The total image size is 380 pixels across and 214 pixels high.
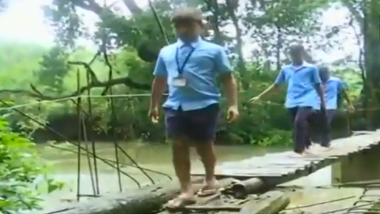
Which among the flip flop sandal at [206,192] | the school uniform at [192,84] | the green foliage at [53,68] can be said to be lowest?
the flip flop sandal at [206,192]

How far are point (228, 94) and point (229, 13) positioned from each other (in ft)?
33.6

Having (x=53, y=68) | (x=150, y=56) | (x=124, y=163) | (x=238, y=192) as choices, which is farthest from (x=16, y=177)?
(x=53, y=68)

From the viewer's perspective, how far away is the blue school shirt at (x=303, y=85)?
4.46 metres

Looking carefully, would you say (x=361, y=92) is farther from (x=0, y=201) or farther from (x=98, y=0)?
(x=0, y=201)

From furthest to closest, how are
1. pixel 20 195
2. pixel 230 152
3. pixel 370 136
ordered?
pixel 230 152, pixel 370 136, pixel 20 195

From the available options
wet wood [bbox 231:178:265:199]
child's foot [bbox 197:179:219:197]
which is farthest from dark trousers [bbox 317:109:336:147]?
child's foot [bbox 197:179:219:197]

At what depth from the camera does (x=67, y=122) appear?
1160cm

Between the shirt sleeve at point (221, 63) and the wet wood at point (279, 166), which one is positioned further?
the wet wood at point (279, 166)

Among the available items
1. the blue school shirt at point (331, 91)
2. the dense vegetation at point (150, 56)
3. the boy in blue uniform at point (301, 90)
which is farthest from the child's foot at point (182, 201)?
the dense vegetation at point (150, 56)

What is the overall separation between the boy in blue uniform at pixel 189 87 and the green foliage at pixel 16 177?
1.77 feet

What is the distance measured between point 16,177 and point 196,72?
842 millimetres

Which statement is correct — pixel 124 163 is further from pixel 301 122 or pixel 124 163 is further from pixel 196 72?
pixel 196 72

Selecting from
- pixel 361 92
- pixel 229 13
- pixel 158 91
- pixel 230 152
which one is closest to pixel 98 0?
pixel 229 13

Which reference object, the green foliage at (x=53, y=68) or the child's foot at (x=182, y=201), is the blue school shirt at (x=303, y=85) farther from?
the green foliage at (x=53, y=68)
